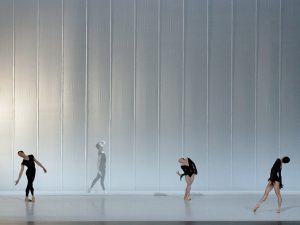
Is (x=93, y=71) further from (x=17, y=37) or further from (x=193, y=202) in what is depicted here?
(x=193, y=202)

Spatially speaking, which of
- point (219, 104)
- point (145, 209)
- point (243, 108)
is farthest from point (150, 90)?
point (145, 209)

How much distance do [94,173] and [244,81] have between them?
6.06 metres

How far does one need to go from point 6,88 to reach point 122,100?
3967 millimetres

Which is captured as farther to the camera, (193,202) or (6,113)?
(6,113)

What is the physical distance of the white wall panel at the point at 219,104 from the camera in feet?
58.5

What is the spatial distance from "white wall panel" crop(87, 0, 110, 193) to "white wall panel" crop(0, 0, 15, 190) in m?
2.65

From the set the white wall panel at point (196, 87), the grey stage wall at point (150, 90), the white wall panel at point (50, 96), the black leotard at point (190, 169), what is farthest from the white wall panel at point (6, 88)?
the black leotard at point (190, 169)

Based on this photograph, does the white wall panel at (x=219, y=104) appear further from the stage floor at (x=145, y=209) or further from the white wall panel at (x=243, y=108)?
the stage floor at (x=145, y=209)

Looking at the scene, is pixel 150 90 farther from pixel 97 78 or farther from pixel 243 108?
pixel 243 108

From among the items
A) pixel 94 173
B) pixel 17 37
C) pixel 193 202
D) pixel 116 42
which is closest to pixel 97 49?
pixel 116 42

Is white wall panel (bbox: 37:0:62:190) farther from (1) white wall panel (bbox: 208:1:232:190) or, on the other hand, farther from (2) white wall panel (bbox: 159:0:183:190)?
(1) white wall panel (bbox: 208:1:232:190)

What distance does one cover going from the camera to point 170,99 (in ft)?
58.3

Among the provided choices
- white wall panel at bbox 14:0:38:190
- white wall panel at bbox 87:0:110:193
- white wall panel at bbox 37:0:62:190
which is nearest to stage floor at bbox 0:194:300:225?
white wall panel at bbox 37:0:62:190

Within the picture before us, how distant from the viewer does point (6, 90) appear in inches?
691
